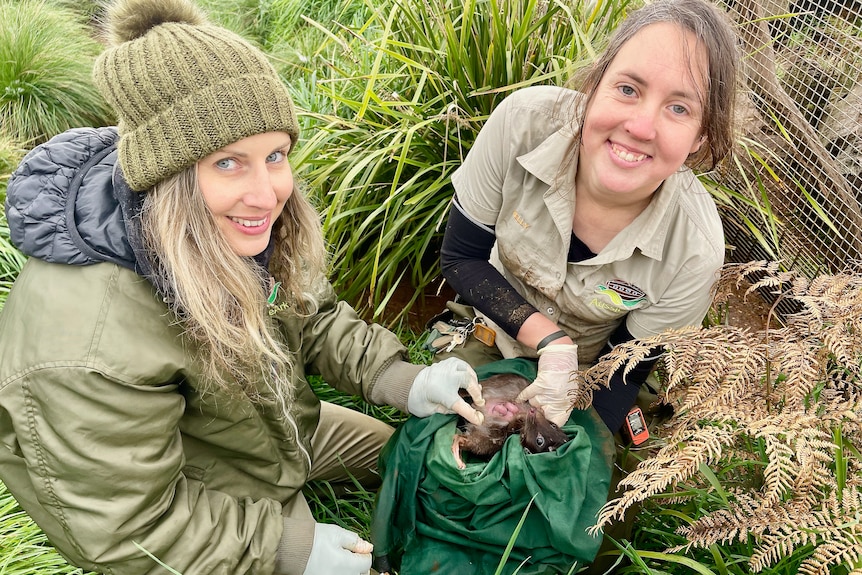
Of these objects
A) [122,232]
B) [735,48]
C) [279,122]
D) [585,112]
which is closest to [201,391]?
[122,232]

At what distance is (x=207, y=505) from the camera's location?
5.49ft

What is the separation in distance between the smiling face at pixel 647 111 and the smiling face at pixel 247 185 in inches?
33.9

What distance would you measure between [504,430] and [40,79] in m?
3.78

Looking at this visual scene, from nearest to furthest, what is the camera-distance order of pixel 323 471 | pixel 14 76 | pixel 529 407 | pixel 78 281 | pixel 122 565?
pixel 78 281 < pixel 122 565 < pixel 529 407 < pixel 323 471 < pixel 14 76

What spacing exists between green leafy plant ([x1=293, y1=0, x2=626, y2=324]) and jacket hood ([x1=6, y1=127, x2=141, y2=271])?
1.28 m

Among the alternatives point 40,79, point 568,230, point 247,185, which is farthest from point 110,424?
point 40,79

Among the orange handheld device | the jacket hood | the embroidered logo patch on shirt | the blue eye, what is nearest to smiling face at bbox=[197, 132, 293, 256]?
the blue eye

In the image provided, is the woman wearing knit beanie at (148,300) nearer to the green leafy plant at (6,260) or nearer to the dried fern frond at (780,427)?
the dried fern frond at (780,427)

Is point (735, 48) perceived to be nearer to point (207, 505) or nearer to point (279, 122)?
point (279, 122)

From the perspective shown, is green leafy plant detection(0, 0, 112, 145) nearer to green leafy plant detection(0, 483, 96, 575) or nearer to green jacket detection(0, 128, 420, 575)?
green leafy plant detection(0, 483, 96, 575)

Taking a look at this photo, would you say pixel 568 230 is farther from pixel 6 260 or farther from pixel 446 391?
pixel 6 260

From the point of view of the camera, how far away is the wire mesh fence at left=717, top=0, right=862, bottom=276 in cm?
284

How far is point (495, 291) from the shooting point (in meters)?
2.24

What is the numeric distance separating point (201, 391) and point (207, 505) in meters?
0.31
